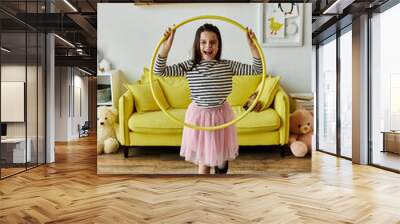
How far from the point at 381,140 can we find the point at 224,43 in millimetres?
3042

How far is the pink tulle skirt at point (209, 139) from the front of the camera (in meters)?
4.55

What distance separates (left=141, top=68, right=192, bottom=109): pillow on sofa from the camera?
470cm

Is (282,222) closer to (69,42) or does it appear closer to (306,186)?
(306,186)

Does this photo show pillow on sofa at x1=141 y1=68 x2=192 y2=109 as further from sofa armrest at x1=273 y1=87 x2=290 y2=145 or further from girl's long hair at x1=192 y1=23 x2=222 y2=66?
sofa armrest at x1=273 y1=87 x2=290 y2=145

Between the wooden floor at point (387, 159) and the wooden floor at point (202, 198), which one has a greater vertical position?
the wooden floor at point (387, 159)

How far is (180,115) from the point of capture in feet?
15.3

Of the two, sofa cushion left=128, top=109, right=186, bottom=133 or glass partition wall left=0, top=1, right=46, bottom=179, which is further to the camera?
glass partition wall left=0, top=1, right=46, bottom=179

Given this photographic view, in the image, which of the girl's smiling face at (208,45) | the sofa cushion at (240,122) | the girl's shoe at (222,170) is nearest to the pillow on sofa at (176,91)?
the sofa cushion at (240,122)

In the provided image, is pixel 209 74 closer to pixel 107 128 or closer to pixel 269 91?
pixel 269 91

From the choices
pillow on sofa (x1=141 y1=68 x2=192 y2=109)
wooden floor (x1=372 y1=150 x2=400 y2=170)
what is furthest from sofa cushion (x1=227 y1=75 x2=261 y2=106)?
wooden floor (x1=372 y1=150 x2=400 y2=170)

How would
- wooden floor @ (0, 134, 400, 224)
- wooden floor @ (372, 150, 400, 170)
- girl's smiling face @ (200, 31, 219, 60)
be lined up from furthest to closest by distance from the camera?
wooden floor @ (372, 150, 400, 170) → girl's smiling face @ (200, 31, 219, 60) → wooden floor @ (0, 134, 400, 224)

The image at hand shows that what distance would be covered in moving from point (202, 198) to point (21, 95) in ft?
11.2

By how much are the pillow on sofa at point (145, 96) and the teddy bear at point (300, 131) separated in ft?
5.29

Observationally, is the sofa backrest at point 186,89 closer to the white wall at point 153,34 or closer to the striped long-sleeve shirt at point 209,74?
the striped long-sleeve shirt at point 209,74
